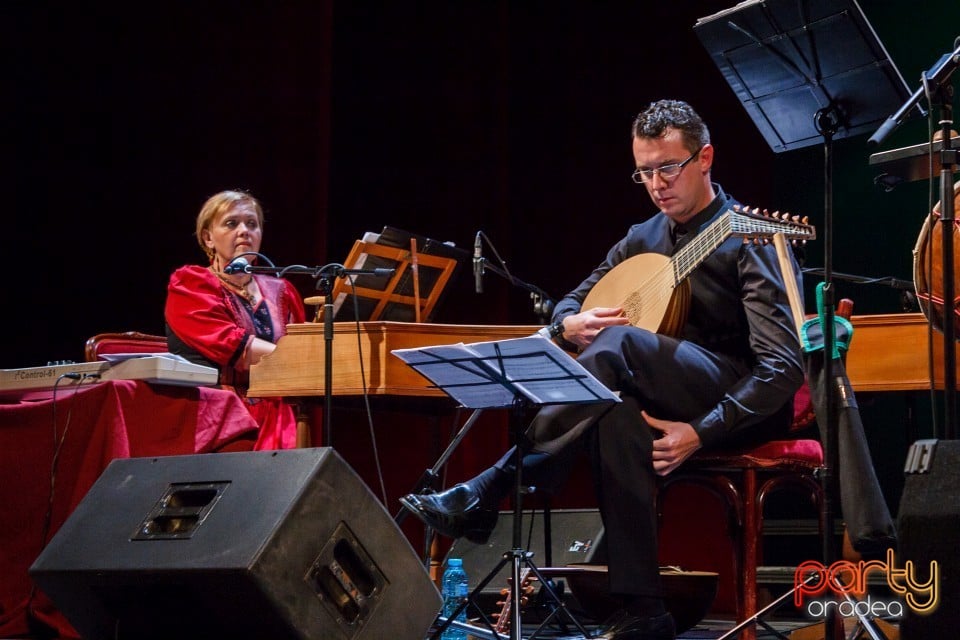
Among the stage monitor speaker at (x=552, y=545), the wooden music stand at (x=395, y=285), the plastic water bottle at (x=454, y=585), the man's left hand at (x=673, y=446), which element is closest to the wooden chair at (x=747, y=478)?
the man's left hand at (x=673, y=446)

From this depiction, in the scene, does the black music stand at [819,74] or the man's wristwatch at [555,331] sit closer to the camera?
the black music stand at [819,74]

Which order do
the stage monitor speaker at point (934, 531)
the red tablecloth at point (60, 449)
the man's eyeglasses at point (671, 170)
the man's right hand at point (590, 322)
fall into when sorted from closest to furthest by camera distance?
the stage monitor speaker at point (934, 531) < the man's right hand at point (590, 322) < the man's eyeglasses at point (671, 170) < the red tablecloth at point (60, 449)

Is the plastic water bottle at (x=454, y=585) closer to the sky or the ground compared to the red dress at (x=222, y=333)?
closer to the ground

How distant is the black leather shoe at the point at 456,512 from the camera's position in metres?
2.93

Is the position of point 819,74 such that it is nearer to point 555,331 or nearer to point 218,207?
point 555,331

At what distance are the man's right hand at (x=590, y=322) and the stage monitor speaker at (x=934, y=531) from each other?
1205mm

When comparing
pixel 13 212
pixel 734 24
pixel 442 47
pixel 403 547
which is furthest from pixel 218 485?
pixel 442 47

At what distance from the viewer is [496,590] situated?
410 cm

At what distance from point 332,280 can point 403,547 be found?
1.42 meters

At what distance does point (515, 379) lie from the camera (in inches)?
109

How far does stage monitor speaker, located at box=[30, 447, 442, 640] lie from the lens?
2.35m

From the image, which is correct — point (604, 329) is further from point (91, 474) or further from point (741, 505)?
point (91, 474)

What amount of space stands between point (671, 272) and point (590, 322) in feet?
0.91

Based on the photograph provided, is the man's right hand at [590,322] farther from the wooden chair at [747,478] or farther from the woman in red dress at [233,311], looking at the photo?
the woman in red dress at [233,311]
